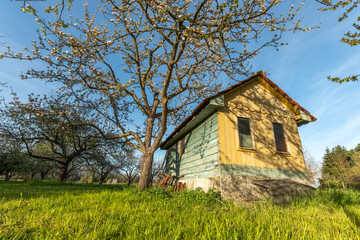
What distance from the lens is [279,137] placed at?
26.5 feet

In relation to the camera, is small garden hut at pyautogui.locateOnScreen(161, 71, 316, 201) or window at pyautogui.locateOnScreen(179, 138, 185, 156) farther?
window at pyautogui.locateOnScreen(179, 138, 185, 156)

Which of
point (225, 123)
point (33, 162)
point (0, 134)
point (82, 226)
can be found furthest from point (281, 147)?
point (33, 162)

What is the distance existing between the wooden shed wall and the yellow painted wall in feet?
1.33

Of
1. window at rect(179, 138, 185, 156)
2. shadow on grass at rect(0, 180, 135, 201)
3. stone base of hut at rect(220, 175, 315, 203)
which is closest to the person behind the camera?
shadow on grass at rect(0, 180, 135, 201)

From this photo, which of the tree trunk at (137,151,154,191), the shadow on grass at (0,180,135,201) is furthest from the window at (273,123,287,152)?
the shadow on grass at (0,180,135,201)

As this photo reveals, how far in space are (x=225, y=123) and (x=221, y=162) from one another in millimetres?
1738

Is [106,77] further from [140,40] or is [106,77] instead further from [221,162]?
[221,162]

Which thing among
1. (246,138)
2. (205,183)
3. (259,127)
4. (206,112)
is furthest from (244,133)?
(205,183)

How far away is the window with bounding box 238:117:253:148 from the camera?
23.7 ft

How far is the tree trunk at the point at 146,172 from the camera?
7046mm

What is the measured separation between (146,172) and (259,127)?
19.0 feet

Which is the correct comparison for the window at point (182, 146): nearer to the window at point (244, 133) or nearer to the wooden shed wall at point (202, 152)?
the wooden shed wall at point (202, 152)

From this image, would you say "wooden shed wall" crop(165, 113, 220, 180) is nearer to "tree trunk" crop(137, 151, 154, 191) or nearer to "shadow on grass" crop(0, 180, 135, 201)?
"tree trunk" crop(137, 151, 154, 191)

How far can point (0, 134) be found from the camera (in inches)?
509
